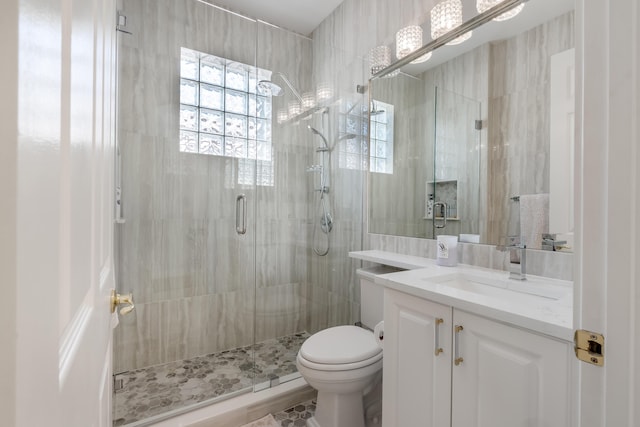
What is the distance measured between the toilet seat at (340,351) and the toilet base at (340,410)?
222mm

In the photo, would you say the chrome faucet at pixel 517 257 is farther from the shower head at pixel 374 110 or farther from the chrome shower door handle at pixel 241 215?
the chrome shower door handle at pixel 241 215

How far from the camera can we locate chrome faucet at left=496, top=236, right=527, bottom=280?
1.20 metres

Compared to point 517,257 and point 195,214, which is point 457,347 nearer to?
Result: point 517,257

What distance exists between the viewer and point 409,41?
1.79 metres

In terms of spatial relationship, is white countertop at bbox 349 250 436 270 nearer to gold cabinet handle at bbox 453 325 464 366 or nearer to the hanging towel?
the hanging towel

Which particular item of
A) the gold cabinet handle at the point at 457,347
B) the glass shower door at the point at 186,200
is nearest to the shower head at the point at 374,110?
the glass shower door at the point at 186,200

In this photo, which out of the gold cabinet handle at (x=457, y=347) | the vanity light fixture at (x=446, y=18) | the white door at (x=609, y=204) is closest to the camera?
the white door at (x=609, y=204)

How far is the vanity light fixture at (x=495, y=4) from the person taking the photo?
4.26 feet

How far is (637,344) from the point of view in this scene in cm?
52

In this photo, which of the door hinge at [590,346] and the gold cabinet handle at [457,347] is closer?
the door hinge at [590,346]

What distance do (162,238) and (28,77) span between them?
7.29ft

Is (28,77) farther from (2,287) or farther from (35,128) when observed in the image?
(2,287)

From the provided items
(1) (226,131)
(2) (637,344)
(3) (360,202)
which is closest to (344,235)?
(3) (360,202)

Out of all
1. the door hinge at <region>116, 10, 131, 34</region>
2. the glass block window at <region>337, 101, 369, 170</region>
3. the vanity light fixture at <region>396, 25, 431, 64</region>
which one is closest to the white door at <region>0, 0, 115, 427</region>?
the vanity light fixture at <region>396, 25, 431, 64</region>
